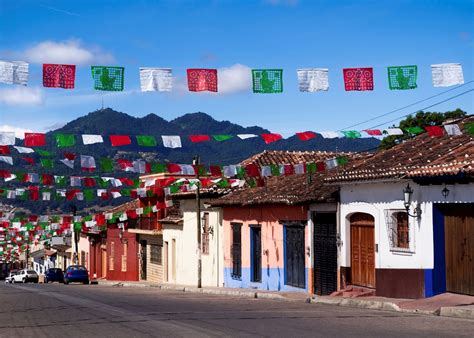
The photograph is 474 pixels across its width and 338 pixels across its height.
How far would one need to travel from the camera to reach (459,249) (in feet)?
62.1

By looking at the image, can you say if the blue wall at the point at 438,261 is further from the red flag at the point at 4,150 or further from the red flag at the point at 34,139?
the red flag at the point at 4,150

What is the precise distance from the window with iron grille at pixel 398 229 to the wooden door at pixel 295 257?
18.7 ft

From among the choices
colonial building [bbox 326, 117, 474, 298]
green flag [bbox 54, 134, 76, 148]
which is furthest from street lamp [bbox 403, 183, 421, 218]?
green flag [bbox 54, 134, 76, 148]

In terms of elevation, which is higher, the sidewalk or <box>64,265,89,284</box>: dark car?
the sidewalk

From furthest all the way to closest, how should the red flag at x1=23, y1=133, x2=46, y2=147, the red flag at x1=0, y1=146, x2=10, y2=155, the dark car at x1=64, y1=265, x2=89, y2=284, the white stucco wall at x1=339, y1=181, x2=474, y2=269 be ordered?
the dark car at x1=64, y1=265, x2=89, y2=284 < the red flag at x1=0, y1=146, x2=10, y2=155 < the red flag at x1=23, y1=133, x2=46, y2=147 < the white stucco wall at x1=339, y1=181, x2=474, y2=269

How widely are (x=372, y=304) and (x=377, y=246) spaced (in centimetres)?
277

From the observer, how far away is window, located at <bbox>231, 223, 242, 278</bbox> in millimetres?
32534

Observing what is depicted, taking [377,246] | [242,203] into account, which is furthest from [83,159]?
[377,246]

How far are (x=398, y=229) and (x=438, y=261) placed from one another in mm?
1950

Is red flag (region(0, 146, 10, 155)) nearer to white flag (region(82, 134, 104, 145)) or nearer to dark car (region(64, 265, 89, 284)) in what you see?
white flag (region(82, 134, 104, 145))

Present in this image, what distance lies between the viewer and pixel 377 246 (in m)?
21.8

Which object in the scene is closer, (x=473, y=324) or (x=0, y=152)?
(x=473, y=324)

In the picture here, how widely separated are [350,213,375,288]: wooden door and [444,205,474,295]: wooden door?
3331 millimetres

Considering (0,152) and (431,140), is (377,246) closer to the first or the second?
(431,140)
